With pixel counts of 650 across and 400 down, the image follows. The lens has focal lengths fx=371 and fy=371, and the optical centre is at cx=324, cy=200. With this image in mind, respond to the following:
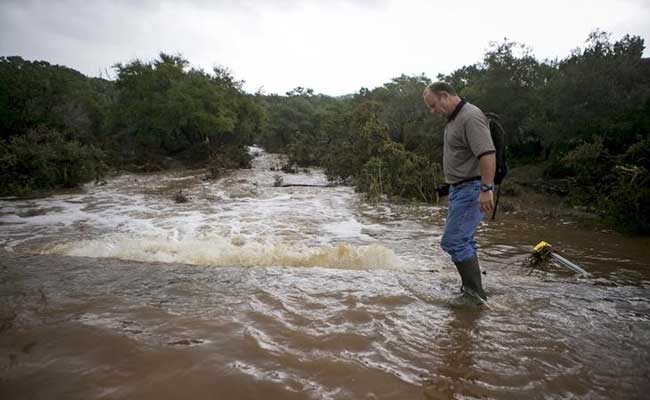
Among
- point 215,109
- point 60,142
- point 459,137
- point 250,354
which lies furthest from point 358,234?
point 215,109

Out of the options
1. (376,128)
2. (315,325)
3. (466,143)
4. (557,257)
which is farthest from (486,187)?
(376,128)

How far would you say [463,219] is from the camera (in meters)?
3.22

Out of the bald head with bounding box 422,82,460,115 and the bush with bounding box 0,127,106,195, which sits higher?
the bald head with bounding box 422,82,460,115

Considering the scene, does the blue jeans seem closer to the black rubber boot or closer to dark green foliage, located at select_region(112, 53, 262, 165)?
the black rubber boot

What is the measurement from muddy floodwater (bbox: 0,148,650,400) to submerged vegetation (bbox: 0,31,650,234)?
13.8ft

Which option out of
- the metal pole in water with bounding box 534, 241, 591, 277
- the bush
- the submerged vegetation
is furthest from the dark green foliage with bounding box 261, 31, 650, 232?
the bush

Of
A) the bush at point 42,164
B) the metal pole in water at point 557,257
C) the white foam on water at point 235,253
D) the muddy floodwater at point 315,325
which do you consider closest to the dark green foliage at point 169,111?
the bush at point 42,164

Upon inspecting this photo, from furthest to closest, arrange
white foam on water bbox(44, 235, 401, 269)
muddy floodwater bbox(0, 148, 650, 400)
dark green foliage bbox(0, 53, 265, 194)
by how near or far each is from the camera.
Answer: dark green foliage bbox(0, 53, 265, 194) → white foam on water bbox(44, 235, 401, 269) → muddy floodwater bbox(0, 148, 650, 400)

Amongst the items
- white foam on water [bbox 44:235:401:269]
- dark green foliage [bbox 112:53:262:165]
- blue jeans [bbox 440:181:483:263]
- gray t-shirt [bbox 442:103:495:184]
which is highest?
dark green foliage [bbox 112:53:262:165]

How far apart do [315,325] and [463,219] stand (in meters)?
1.57

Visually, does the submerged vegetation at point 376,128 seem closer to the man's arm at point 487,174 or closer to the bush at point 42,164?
the bush at point 42,164

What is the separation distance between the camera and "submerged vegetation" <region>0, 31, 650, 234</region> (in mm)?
10762

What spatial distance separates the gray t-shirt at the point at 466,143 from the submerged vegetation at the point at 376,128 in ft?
16.8

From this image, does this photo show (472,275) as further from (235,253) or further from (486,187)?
(235,253)
